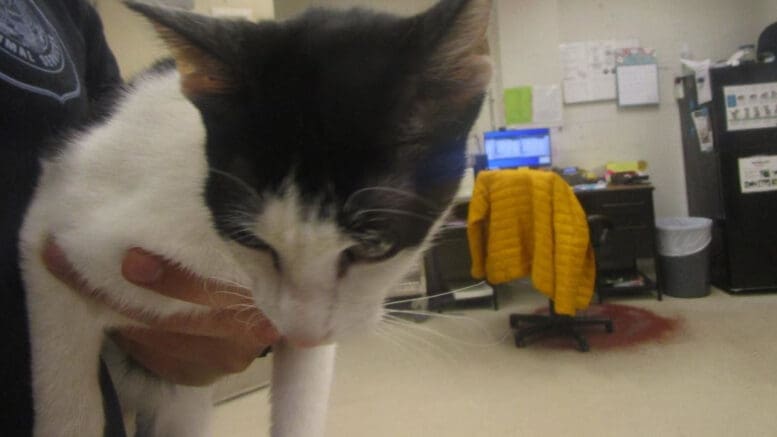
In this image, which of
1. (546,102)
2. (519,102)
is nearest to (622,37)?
(546,102)

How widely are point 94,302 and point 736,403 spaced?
2.38 meters

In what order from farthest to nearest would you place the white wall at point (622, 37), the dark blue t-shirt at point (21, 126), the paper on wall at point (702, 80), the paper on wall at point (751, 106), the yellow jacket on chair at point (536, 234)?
the white wall at point (622, 37)
the paper on wall at point (702, 80)
the paper on wall at point (751, 106)
the yellow jacket on chair at point (536, 234)
the dark blue t-shirt at point (21, 126)

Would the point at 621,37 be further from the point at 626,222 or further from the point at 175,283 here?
the point at 175,283

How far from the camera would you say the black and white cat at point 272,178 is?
517 millimetres

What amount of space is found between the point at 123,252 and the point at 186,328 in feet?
0.46

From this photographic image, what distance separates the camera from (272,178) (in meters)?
0.53

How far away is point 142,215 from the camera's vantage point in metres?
0.65

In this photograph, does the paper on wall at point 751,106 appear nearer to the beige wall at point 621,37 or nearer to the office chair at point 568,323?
the beige wall at point 621,37

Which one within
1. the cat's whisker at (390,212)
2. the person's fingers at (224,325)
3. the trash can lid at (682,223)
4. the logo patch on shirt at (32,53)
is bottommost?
the trash can lid at (682,223)

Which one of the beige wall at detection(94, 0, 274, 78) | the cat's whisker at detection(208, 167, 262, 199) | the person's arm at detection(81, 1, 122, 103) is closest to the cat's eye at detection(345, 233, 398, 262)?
the cat's whisker at detection(208, 167, 262, 199)

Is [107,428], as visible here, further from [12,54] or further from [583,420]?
[583,420]

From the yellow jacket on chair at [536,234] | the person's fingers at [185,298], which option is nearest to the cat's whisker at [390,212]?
the person's fingers at [185,298]

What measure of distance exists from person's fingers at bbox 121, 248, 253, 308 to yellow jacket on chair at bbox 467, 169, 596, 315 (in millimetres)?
2231

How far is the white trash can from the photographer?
11.6 feet
